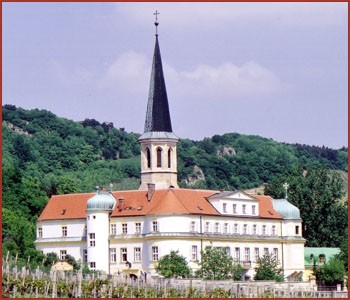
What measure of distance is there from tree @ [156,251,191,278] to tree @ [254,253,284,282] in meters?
5.43

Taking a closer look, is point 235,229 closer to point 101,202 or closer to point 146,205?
point 146,205

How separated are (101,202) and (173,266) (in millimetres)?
9395

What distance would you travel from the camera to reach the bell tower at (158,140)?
105125 millimetres

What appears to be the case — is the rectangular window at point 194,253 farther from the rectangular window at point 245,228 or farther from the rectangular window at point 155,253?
the rectangular window at point 245,228

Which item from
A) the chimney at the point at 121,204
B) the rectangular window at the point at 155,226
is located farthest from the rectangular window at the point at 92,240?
the rectangular window at the point at 155,226

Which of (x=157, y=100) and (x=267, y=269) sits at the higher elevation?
(x=157, y=100)

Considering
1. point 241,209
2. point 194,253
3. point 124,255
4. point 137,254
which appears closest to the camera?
point 194,253

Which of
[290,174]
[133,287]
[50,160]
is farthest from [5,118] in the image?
[133,287]

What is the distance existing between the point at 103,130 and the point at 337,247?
8632 centimetres

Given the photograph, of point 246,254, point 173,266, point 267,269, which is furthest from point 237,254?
point 173,266

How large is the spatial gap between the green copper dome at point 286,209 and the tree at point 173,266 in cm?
1390

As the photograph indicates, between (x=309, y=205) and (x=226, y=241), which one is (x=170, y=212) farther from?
(x=309, y=205)

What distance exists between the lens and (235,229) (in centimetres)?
10081

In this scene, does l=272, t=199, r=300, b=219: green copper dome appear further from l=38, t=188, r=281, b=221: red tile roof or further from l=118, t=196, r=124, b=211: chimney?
l=118, t=196, r=124, b=211: chimney
